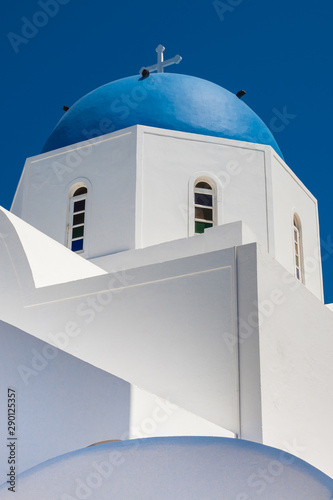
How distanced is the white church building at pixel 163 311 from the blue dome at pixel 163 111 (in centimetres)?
2

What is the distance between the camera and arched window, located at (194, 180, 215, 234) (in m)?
10.2

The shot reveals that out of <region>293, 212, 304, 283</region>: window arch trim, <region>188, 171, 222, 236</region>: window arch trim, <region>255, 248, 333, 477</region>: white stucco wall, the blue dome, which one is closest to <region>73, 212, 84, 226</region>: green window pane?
the blue dome

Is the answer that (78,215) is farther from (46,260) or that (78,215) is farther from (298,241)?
(298,241)

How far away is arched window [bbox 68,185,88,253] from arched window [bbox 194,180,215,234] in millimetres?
1591

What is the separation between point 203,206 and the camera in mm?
10391

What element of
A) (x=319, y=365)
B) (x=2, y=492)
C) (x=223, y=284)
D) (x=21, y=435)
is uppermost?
(x=223, y=284)

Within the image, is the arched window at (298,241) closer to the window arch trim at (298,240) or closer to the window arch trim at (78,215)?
the window arch trim at (298,240)

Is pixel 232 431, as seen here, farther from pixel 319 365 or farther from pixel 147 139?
pixel 147 139

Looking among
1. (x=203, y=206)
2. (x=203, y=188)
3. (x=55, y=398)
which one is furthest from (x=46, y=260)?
(x=55, y=398)

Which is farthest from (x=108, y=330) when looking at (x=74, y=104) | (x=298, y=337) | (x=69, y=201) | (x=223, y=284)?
(x=74, y=104)

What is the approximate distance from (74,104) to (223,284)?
570 cm

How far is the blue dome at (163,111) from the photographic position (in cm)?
1095

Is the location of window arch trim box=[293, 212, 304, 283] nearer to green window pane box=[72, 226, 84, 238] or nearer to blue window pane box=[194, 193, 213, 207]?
blue window pane box=[194, 193, 213, 207]

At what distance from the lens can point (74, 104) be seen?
12.0 meters
